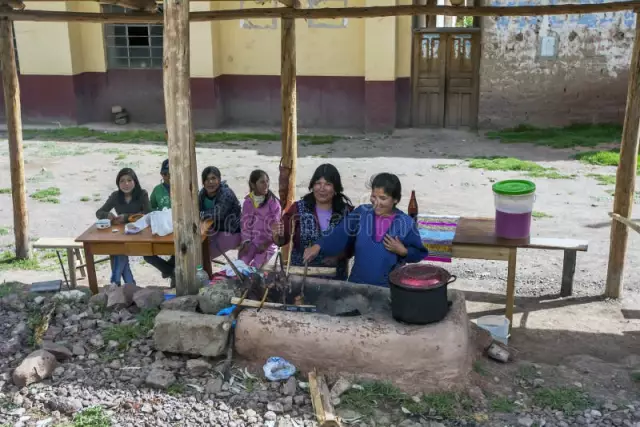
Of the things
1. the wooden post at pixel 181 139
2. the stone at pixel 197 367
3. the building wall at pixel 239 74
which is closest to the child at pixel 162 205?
the wooden post at pixel 181 139

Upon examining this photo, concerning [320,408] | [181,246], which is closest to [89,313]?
[181,246]

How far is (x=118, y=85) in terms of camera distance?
631 inches

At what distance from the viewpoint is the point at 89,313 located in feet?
16.9

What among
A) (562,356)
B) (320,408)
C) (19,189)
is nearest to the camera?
(320,408)

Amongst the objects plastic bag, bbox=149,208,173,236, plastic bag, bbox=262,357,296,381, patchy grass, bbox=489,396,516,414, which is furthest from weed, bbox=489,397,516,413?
plastic bag, bbox=149,208,173,236

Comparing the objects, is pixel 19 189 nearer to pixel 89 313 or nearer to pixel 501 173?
pixel 89 313

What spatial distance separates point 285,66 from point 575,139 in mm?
8297

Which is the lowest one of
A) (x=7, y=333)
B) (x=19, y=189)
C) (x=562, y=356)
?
(x=562, y=356)

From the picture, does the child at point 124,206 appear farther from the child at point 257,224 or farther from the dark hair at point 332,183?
the dark hair at point 332,183

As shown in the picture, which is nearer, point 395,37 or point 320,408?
point 320,408

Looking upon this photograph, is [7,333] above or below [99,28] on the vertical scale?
below

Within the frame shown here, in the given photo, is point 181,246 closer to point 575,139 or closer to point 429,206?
point 429,206

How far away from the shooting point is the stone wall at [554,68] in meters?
13.7

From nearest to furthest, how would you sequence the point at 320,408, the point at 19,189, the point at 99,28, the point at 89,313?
the point at 320,408, the point at 89,313, the point at 19,189, the point at 99,28
